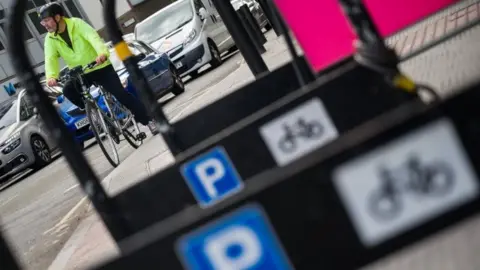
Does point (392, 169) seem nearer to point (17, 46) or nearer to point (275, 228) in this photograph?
point (275, 228)

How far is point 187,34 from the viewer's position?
1452 cm

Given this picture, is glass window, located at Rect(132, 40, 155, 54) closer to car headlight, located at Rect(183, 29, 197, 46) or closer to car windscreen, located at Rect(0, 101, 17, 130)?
car headlight, located at Rect(183, 29, 197, 46)

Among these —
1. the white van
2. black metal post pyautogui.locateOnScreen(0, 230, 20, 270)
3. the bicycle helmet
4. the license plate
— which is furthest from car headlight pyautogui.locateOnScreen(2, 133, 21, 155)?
black metal post pyautogui.locateOnScreen(0, 230, 20, 270)

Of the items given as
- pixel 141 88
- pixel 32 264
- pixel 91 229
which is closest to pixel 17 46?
pixel 141 88

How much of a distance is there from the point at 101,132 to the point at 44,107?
5340 millimetres

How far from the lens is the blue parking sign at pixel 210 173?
2.42 m

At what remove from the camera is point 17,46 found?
228 centimetres

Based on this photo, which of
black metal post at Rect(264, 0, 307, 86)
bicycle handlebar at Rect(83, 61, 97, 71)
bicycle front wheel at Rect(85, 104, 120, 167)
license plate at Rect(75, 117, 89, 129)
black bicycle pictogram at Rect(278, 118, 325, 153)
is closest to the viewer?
black bicycle pictogram at Rect(278, 118, 325, 153)

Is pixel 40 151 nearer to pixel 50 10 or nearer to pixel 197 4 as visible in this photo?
pixel 197 4

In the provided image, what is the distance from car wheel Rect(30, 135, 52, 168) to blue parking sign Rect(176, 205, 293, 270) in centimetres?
1168

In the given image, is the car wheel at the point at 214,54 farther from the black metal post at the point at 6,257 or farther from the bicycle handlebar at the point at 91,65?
the black metal post at the point at 6,257

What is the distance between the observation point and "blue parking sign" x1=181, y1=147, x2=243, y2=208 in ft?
7.93

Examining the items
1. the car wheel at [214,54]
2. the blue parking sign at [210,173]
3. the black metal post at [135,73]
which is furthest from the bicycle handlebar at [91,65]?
the car wheel at [214,54]

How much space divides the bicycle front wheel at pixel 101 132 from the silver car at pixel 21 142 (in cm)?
456
